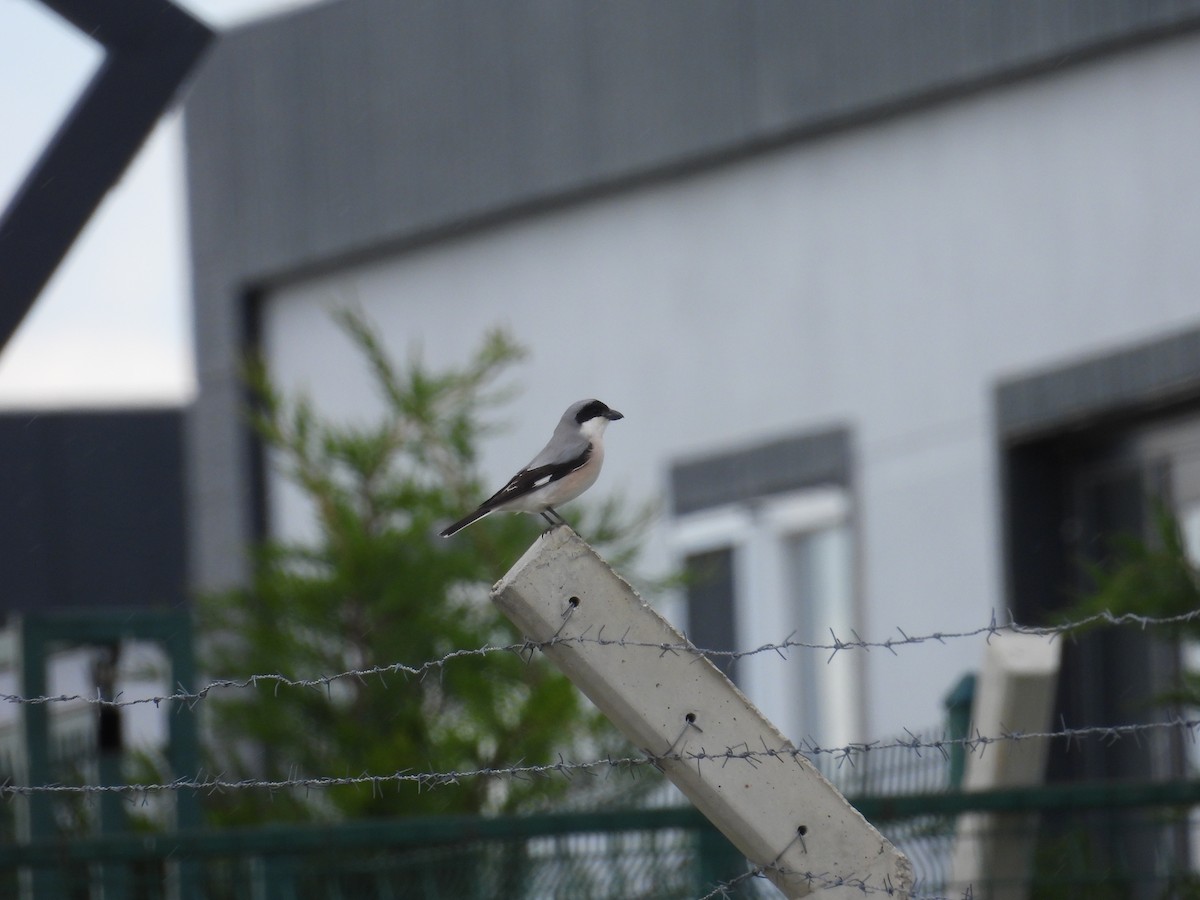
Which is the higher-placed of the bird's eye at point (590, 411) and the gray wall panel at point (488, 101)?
the gray wall panel at point (488, 101)

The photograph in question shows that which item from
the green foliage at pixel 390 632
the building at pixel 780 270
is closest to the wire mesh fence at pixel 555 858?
the green foliage at pixel 390 632

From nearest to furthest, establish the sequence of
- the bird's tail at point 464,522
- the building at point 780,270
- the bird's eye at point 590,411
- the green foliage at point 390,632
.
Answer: the bird's tail at point 464,522 → the bird's eye at point 590,411 → the green foliage at point 390,632 → the building at point 780,270

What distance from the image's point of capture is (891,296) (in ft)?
Result: 37.8

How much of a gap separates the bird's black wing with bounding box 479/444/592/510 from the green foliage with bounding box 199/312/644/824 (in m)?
3.25

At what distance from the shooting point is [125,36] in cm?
629

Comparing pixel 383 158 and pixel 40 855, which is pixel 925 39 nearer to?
pixel 383 158

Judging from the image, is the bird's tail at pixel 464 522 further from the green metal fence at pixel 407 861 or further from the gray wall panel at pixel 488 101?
the gray wall panel at pixel 488 101

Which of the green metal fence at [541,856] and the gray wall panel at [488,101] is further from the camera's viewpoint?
the gray wall panel at [488,101]

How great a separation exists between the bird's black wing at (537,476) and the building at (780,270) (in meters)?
4.06

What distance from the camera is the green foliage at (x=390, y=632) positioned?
8.66 metres

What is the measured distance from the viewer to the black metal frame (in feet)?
19.8

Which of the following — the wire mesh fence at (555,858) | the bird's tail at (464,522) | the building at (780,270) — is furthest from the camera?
the building at (780,270)

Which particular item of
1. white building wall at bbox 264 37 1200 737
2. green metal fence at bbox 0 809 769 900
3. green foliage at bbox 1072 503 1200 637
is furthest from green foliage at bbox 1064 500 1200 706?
white building wall at bbox 264 37 1200 737

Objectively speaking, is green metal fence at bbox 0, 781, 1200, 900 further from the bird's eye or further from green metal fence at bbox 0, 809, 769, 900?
the bird's eye
